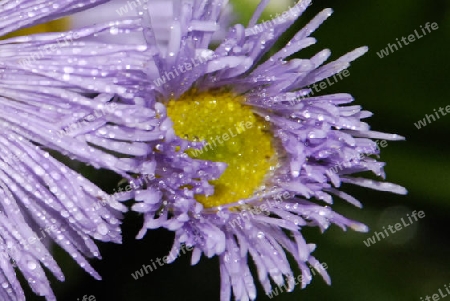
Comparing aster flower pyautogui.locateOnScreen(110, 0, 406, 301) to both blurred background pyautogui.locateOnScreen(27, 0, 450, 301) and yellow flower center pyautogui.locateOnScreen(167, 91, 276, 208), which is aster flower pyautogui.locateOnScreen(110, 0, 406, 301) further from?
blurred background pyautogui.locateOnScreen(27, 0, 450, 301)

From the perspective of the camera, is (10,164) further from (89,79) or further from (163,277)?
(163,277)

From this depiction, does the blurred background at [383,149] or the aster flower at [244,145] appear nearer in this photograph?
the aster flower at [244,145]

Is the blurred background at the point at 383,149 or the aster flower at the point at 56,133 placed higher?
the aster flower at the point at 56,133

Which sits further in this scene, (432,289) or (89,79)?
(432,289)

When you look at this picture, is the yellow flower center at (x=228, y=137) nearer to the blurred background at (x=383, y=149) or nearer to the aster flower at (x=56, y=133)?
the aster flower at (x=56, y=133)

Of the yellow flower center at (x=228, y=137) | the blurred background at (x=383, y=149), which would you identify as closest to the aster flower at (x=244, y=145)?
the yellow flower center at (x=228, y=137)

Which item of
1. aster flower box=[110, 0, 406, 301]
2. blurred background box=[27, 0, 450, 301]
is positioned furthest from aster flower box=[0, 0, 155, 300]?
blurred background box=[27, 0, 450, 301]

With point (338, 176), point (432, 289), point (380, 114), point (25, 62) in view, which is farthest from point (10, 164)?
point (432, 289)
